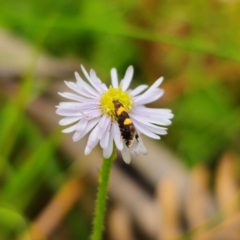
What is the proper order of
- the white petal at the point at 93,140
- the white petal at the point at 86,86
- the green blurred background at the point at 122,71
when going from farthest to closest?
the green blurred background at the point at 122,71 < the white petal at the point at 86,86 < the white petal at the point at 93,140

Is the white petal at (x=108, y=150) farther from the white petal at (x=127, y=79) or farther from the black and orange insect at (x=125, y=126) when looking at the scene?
the white petal at (x=127, y=79)

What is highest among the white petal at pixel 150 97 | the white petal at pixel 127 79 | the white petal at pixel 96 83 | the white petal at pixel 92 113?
the white petal at pixel 127 79

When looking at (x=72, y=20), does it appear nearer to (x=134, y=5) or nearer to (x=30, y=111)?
(x=30, y=111)

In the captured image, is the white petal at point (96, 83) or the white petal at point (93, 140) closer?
the white petal at point (93, 140)

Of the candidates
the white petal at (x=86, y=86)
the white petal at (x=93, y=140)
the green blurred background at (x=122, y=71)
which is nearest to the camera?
the white petal at (x=93, y=140)

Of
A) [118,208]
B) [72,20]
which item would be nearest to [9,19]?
[72,20]

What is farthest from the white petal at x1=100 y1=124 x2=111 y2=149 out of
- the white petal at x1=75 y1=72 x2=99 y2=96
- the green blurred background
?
the green blurred background

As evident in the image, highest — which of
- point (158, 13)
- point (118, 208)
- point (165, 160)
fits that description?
point (158, 13)

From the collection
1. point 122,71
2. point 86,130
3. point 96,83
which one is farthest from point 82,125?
point 122,71

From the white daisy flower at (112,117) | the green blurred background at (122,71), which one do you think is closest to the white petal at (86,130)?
the white daisy flower at (112,117)
